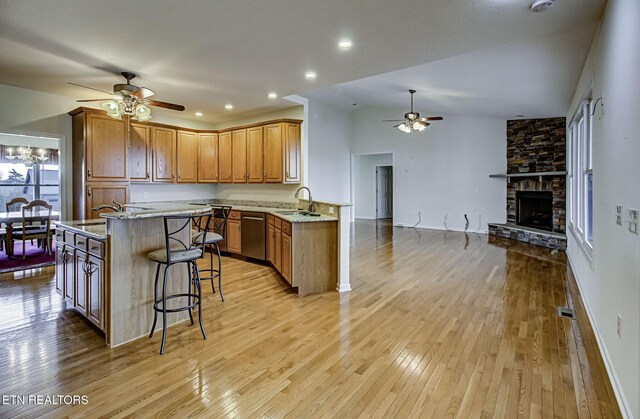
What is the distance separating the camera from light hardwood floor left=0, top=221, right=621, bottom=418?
189cm

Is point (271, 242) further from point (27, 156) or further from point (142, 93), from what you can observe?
point (27, 156)

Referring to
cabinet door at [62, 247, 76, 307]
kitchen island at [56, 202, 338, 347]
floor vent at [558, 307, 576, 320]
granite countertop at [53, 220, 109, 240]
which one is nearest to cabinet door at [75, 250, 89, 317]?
kitchen island at [56, 202, 338, 347]

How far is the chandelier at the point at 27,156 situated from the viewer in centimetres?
766

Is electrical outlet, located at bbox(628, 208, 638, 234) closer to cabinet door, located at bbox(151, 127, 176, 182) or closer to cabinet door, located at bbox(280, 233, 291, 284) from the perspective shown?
cabinet door, located at bbox(280, 233, 291, 284)

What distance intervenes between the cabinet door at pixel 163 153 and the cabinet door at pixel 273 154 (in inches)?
71.9

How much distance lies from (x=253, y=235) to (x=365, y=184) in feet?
23.8

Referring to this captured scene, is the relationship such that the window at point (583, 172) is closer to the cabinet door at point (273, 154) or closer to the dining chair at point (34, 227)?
the cabinet door at point (273, 154)

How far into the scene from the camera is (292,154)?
5832mm

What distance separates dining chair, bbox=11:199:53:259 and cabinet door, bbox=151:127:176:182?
6.20 ft

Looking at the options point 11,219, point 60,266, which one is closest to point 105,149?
point 11,219

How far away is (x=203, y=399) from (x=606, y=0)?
3.81 meters

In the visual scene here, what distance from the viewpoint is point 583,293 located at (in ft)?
12.0

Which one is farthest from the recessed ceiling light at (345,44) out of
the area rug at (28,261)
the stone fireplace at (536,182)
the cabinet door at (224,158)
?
the stone fireplace at (536,182)

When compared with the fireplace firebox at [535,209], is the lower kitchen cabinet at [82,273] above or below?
below
